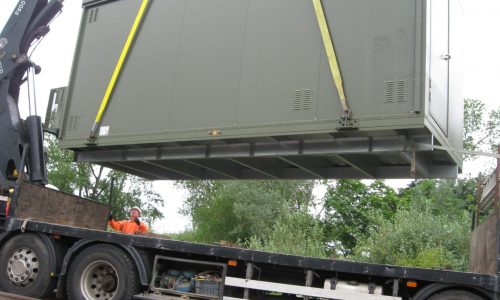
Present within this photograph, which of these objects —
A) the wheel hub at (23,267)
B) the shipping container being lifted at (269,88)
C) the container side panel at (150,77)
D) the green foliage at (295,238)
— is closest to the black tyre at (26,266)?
the wheel hub at (23,267)

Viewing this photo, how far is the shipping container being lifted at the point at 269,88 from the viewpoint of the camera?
6098mm

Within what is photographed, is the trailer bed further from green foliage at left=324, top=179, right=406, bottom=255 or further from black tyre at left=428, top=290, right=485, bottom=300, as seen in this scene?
green foliage at left=324, top=179, right=406, bottom=255

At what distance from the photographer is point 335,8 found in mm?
6539

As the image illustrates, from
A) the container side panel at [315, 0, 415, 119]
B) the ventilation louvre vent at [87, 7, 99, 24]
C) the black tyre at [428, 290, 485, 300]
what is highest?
the ventilation louvre vent at [87, 7, 99, 24]

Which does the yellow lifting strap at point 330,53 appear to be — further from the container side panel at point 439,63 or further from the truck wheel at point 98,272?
the truck wheel at point 98,272

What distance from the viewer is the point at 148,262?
6641 millimetres

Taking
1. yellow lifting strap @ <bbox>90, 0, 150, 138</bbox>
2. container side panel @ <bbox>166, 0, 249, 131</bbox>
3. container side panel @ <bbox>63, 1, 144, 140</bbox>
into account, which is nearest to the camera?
container side panel @ <bbox>166, 0, 249, 131</bbox>

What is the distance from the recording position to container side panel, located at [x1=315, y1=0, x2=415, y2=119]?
5.96 metres

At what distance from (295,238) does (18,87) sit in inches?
681

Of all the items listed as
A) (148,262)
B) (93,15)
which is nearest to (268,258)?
(148,262)

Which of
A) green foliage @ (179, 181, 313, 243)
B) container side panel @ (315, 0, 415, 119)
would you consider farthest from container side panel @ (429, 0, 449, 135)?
green foliage @ (179, 181, 313, 243)

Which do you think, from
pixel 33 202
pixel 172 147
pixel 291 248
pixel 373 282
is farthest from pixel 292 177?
pixel 291 248

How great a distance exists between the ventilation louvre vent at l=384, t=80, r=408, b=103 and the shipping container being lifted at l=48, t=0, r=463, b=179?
1cm

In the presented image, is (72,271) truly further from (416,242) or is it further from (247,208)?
(247,208)
